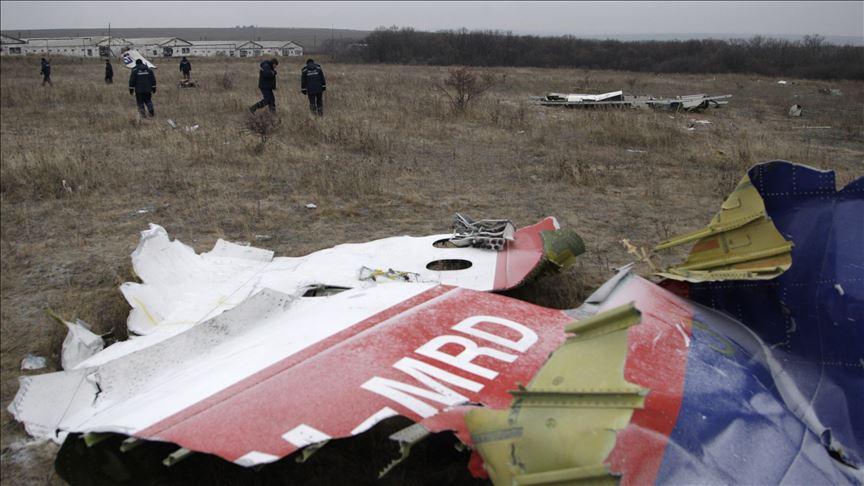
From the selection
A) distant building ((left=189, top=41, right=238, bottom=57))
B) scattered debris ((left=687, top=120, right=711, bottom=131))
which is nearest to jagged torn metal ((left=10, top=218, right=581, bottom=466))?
scattered debris ((left=687, top=120, right=711, bottom=131))

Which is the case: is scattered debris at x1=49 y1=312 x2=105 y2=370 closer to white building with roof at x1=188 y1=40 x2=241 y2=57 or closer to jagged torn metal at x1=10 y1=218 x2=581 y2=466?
jagged torn metal at x1=10 y1=218 x2=581 y2=466

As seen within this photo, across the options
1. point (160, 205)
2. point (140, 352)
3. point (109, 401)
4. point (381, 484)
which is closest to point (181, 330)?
point (140, 352)

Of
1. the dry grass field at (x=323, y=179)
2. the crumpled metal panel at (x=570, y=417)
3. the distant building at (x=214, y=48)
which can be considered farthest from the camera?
the distant building at (x=214, y=48)

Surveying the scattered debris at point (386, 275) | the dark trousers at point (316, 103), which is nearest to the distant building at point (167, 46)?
the dark trousers at point (316, 103)

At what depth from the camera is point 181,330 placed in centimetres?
410

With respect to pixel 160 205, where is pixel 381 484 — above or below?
below

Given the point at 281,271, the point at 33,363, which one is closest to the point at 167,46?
the point at 281,271

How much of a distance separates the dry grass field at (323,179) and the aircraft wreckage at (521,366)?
29.5 inches

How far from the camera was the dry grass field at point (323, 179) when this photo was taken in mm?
5742

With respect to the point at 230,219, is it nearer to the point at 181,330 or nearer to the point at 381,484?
the point at 181,330

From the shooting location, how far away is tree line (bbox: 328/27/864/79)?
123 ft

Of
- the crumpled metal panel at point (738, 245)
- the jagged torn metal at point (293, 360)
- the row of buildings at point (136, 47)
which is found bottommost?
the jagged torn metal at point (293, 360)

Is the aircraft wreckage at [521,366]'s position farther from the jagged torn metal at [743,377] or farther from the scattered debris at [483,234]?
the scattered debris at [483,234]

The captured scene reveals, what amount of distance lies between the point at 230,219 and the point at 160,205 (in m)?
1.08
